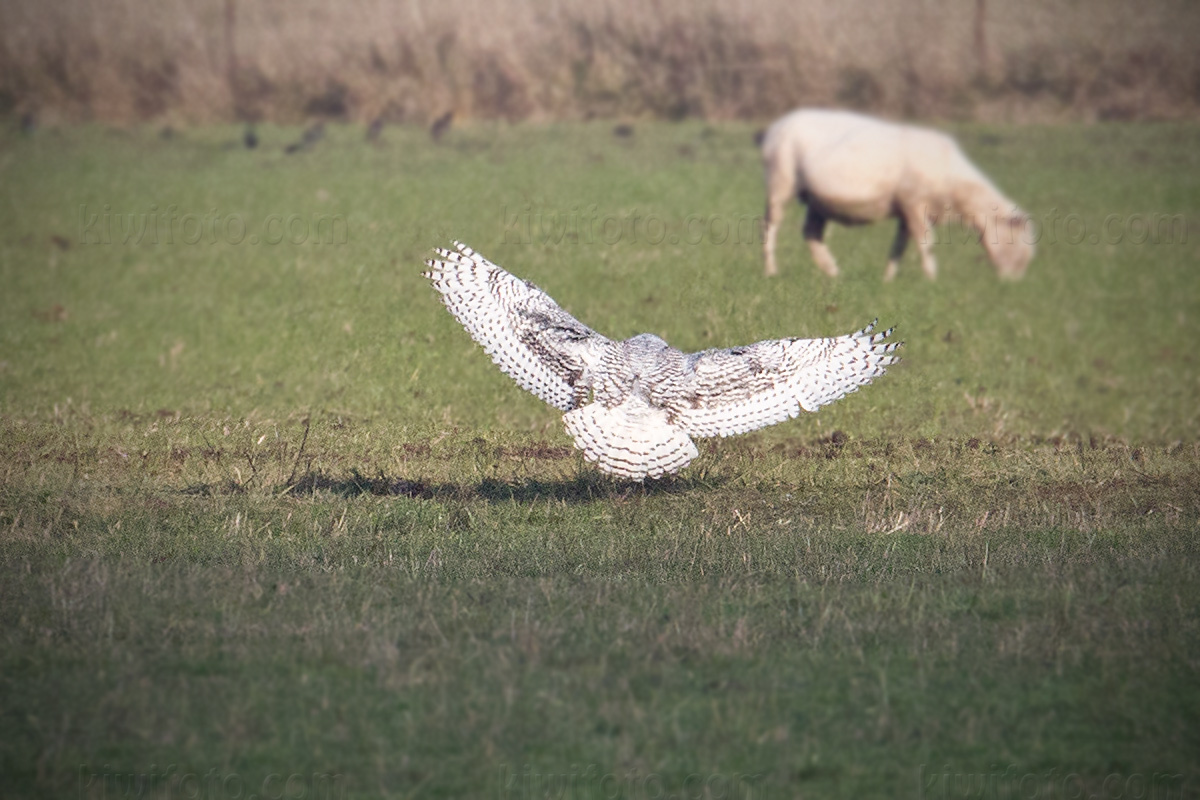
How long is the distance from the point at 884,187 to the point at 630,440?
323 inches

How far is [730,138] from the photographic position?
21078 millimetres

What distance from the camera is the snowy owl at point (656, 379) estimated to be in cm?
845

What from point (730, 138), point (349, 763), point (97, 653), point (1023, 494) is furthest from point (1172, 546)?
point (730, 138)

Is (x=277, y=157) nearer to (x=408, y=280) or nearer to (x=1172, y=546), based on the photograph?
(x=408, y=280)

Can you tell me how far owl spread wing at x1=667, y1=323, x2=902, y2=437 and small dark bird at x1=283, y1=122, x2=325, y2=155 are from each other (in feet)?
42.6

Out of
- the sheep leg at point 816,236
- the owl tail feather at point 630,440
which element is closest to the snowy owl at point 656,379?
the owl tail feather at point 630,440

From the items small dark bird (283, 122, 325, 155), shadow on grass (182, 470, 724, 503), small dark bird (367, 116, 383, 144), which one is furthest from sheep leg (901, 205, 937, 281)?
small dark bird (283, 122, 325, 155)

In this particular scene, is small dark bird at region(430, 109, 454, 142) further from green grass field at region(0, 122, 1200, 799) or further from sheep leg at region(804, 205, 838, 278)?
sheep leg at region(804, 205, 838, 278)

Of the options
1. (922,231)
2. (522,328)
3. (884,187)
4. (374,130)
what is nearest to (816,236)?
(884,187)

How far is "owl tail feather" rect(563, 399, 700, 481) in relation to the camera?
8.41 metres

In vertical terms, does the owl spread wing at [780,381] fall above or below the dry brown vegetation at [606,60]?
above

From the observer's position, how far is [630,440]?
27.6 feet

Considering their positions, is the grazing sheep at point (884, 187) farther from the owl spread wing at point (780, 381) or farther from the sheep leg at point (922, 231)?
the owl spread wing at point (780, 381)

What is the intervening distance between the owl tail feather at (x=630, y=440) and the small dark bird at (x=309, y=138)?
12933 mm
